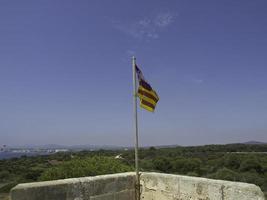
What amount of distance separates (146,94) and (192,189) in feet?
7.34

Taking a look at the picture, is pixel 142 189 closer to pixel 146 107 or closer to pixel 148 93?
pixel 146 107

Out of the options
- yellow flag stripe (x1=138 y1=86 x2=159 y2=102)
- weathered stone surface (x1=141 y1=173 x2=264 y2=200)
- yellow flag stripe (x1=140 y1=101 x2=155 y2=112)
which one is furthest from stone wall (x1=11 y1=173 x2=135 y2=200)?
yellow flag stripe (x1=138 y1=86 x2=159 y2=102)

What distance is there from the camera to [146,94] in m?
6.18

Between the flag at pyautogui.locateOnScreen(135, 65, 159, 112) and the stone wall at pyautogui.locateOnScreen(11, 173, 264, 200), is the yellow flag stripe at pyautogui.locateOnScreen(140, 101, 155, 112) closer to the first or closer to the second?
the flag at pyautogui.locateOnScreen(135, 65, 159, 112)

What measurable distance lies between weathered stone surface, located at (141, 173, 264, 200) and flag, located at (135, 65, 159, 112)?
1380 mm

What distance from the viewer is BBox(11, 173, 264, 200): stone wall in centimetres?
405

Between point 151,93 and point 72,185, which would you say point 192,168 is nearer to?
point 151,93

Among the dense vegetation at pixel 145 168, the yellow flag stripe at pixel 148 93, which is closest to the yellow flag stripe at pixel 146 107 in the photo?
the yellow flag stripe at pixel 148 93

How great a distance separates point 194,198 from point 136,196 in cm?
137

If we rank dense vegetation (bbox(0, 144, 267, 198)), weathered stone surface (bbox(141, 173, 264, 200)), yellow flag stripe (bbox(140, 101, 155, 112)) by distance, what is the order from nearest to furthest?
weathered stone surface (bbox(141, 173, 264, 200)) < yellow flag stripe (bbox(140, 101, 155, 112)) < dense vegetation (bbox(0, 144, 267, 198))

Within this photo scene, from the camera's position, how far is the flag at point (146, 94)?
6.09 metres

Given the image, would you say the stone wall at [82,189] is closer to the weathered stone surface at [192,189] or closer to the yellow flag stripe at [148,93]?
the weathered stone surface at [192,189]

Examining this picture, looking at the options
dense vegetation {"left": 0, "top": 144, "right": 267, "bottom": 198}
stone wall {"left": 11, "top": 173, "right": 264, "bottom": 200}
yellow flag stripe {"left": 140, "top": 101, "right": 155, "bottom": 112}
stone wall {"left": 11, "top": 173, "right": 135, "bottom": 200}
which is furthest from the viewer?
dense vegetation {"left": 0, "top": 144, "right": 267, "bottom": 198}

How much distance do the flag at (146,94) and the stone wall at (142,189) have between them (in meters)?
1.38
